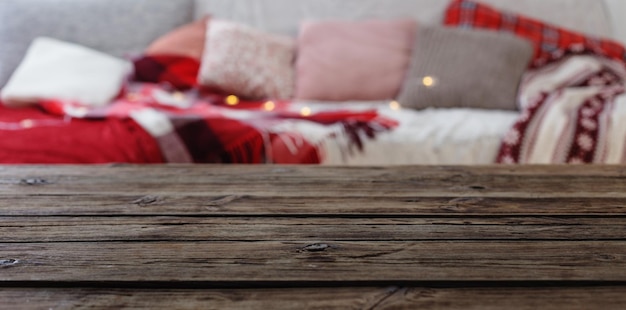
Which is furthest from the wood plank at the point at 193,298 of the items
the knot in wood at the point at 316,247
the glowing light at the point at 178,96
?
the glowing light at the point at 178,96

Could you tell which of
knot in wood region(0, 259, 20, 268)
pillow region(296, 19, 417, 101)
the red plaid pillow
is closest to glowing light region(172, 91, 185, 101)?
pillow region(296, 19, 417, 101)

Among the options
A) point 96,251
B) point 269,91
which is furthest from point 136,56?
point 96,251

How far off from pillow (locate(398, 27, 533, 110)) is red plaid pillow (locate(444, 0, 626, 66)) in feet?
0.38

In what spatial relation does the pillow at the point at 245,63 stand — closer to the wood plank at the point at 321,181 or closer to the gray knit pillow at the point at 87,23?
the gray knit pillow at the point at 87,23

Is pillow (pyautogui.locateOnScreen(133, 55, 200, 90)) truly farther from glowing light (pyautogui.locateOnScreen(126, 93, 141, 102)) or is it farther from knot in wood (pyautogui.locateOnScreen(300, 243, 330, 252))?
knot in wood (pyautogui.locateOnScreen(300, 243, 330, 252))

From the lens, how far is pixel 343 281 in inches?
28.6

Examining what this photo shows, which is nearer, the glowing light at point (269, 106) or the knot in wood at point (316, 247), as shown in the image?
the knot in wood at point (316, 247)

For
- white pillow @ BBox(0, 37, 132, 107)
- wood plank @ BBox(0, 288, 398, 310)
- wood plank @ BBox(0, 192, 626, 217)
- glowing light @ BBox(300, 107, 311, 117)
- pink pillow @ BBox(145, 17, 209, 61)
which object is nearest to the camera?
wood plank @ BBox(0, 288, 398, 310)

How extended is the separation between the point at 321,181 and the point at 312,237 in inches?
9.9

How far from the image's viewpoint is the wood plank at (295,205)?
0.94 m

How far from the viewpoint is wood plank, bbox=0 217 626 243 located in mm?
849

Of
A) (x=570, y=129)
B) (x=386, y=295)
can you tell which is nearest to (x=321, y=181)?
(x=386, y=295)

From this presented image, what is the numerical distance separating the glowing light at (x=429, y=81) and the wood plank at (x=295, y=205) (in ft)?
4.11

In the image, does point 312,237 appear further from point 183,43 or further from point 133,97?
point 183,43
